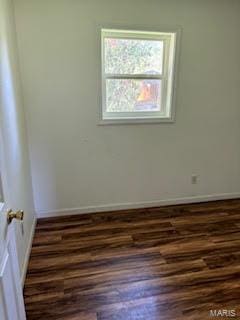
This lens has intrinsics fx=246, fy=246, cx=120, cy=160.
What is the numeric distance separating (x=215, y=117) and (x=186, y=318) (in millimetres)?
2273

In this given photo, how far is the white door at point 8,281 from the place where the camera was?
38.4 inches

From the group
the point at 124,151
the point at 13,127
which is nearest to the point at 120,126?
the point at 124,151

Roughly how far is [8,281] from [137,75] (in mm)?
2449

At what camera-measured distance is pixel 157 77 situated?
291 centimetres

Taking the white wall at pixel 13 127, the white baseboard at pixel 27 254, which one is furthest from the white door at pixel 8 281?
the white baseboard at pixel 27 254

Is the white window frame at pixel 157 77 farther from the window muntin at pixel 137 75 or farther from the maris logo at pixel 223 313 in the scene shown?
the maris logo at pixel 223 313

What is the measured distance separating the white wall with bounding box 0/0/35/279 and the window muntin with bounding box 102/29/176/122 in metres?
0.92

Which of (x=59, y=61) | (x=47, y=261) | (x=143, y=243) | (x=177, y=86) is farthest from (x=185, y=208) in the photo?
(x=59, y=61)

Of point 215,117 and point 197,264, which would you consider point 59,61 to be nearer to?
point 215,117

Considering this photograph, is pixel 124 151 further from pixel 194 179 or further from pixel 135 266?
pixel 135 266

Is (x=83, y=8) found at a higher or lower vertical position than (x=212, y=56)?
higher

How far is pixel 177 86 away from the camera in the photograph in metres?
2.87

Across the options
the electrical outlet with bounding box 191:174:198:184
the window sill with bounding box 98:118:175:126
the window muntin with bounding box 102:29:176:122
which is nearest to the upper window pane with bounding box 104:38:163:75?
the window muntin with bounding box 102:29:176:122

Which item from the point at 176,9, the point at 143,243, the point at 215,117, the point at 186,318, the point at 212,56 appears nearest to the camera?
the point at 186,318
